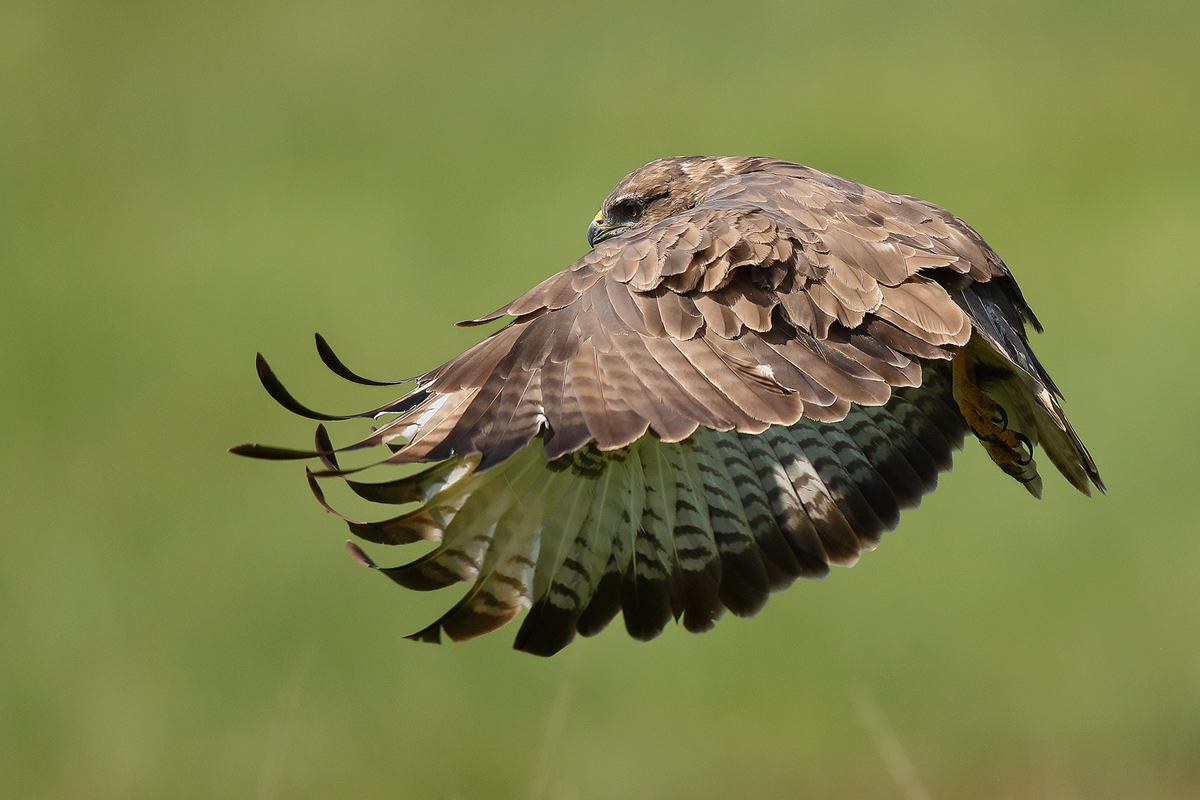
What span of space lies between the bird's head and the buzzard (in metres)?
0.39

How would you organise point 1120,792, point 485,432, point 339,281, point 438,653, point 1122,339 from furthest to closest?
point 339,281 → point 1122,339 → point 438,653 → point 1120,792 → point 485,432

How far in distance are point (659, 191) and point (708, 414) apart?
6.73ft

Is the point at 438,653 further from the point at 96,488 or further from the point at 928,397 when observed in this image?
the point at 928,397

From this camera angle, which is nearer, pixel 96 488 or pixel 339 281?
pixel 96 488

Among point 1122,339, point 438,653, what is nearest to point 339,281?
point 438,653

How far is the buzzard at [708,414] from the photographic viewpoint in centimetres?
329

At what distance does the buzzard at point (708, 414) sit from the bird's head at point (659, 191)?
1.29ft

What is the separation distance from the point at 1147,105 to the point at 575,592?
15189 millimetres

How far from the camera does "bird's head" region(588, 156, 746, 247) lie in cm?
493

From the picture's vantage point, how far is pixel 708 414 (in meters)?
3.19

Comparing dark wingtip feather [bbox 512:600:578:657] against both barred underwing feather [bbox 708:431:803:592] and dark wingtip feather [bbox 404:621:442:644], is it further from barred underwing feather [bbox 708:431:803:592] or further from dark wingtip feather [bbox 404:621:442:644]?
barred underwing feather [bbox 708:431:803:592]

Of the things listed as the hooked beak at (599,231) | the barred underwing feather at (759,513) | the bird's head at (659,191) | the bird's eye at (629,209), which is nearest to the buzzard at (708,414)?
the barred underwing feather at (759,513)

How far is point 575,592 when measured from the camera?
387cm

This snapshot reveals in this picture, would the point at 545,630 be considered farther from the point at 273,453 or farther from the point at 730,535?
the point at 273,453
